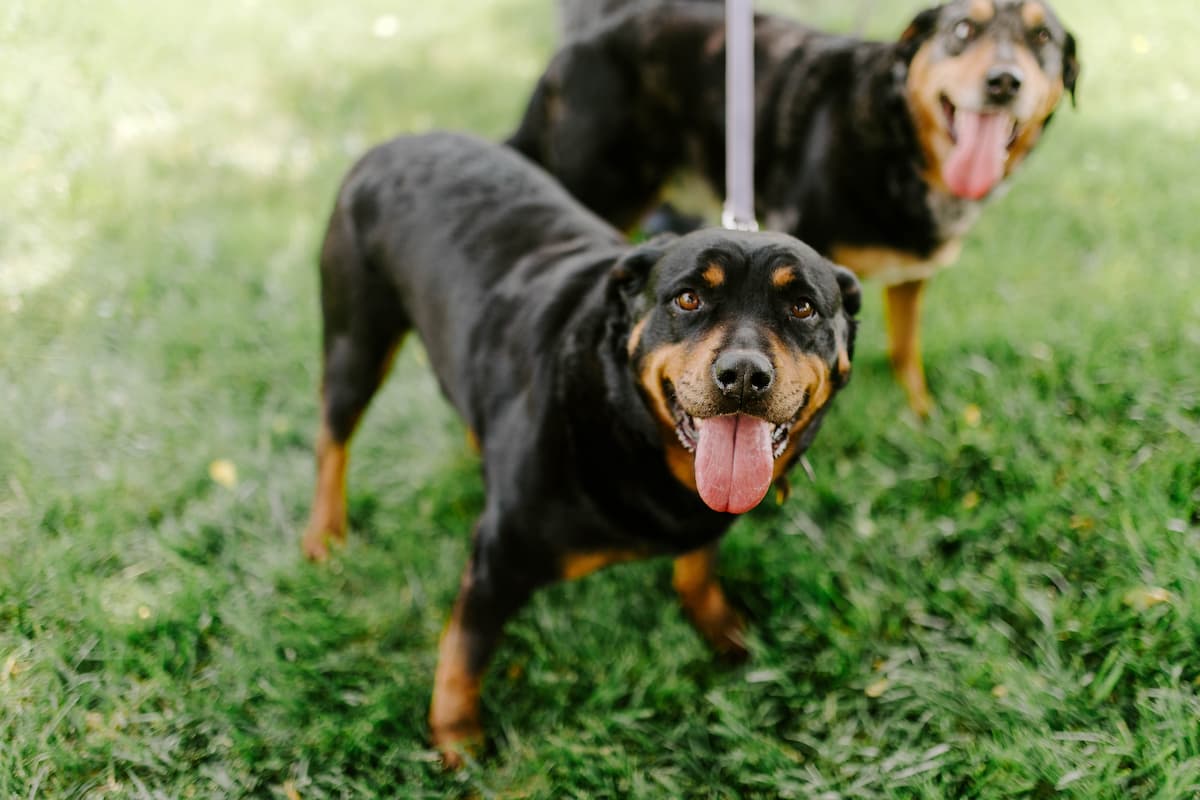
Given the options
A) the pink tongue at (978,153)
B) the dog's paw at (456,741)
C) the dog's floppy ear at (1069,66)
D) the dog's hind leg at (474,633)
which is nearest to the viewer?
the dog's hind leg at (474,633)

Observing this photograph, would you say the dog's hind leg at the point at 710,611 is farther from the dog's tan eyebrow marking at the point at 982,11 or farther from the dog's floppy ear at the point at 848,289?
the dog's tan eyebrow marking at the point at 982,11

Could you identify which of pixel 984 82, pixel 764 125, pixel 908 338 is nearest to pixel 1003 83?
pixel 984 82

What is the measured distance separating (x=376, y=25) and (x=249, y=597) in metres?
5.18

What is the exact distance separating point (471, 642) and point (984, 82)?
220cm

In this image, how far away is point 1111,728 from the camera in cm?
222

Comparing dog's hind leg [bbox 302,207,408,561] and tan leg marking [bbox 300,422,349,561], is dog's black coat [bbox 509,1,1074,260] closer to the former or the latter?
dog's hind leg [bbox 302,207,408,561]

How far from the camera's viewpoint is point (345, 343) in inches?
110

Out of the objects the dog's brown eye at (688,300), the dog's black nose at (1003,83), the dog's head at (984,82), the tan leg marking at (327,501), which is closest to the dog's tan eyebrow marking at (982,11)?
the dog's head at (984,82)

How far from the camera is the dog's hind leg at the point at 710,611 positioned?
2633 mm

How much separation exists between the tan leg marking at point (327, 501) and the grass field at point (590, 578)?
71mm

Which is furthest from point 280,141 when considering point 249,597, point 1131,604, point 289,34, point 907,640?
point 1131,604

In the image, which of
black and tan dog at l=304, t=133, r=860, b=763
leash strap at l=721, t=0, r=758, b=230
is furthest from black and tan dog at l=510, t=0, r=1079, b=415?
black and tan dog at l=304, t=133, r=860, b=763

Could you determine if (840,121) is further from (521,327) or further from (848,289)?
(521,327)

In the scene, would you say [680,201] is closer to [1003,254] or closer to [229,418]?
[1003,254]
